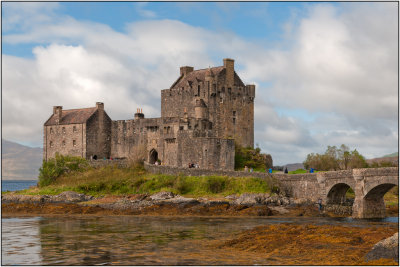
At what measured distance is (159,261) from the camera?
24250mm

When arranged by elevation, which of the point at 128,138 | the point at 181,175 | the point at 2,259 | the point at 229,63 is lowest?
the point at 2,259

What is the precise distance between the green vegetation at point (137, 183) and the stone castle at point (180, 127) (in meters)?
4.33

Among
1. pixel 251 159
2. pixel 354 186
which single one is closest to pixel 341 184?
pixel 354 186

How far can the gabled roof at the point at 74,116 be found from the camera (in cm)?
7304

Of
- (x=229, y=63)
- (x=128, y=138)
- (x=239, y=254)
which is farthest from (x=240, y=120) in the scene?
(x=239, y=254)

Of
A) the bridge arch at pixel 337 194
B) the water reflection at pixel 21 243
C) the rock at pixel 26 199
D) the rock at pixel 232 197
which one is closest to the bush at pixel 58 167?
the rock at pixel 26 199

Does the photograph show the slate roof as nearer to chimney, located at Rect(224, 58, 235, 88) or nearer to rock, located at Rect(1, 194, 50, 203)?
chimney, located at Rect(224, 58, 235, 88)

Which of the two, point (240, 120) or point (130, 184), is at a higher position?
point (240, 120)

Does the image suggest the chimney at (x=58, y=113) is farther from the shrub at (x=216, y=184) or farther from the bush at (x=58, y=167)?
the shrub at (x=216, y=184)

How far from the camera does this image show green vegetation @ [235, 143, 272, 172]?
65.1m

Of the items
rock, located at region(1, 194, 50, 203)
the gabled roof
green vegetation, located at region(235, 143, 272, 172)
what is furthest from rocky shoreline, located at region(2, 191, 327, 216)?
the gabled roof

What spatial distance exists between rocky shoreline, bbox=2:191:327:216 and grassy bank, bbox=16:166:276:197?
2.00 m

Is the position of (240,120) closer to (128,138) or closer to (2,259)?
(128,138)

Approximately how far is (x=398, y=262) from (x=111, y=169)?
48.0 meters
